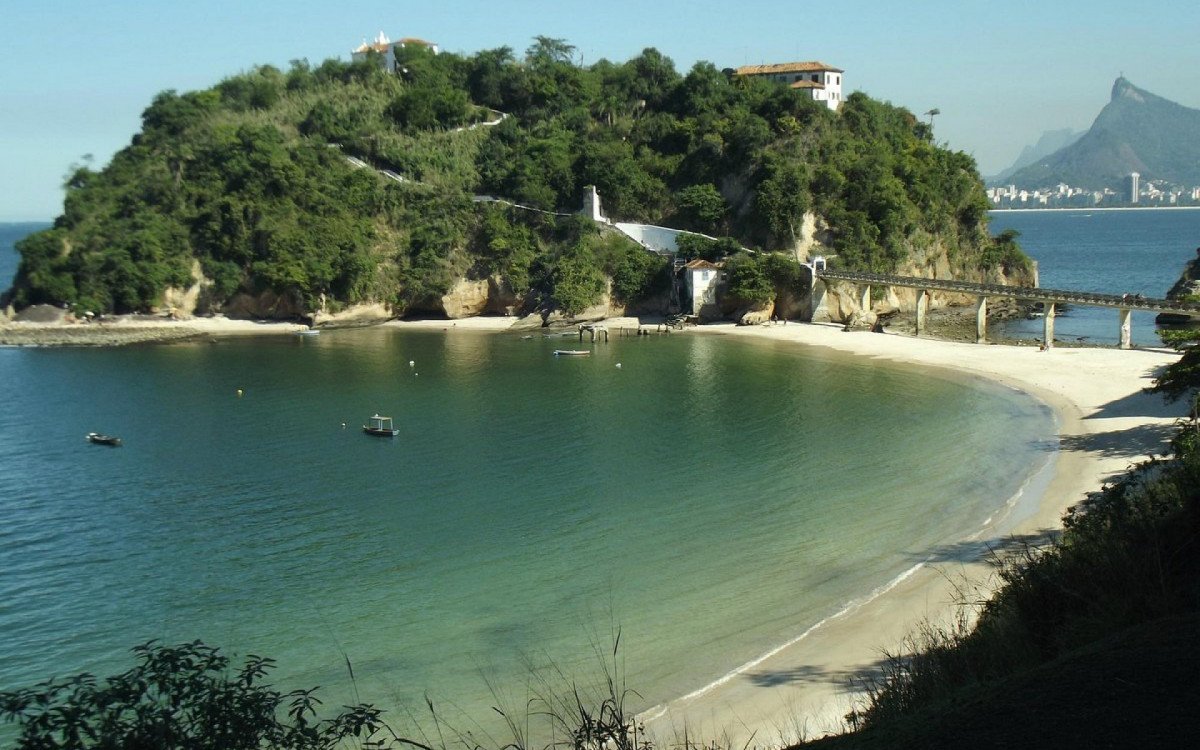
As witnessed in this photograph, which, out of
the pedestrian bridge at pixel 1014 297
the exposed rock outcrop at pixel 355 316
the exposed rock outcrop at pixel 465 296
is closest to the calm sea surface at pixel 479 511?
the pedestrian bridge at pixel 1014 297

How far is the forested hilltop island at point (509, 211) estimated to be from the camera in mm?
60750

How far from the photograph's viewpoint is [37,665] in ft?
55.1

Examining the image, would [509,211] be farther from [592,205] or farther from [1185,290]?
[1185,290]

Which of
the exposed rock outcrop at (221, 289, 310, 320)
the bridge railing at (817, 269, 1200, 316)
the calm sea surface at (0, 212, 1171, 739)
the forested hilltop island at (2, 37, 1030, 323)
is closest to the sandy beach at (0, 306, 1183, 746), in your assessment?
the calm sea surface at (0, 212, 1171, 739)

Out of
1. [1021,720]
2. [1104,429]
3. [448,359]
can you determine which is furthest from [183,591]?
[448,359]

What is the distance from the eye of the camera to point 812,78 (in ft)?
229

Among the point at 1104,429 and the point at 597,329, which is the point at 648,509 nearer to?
the point at 1104,429

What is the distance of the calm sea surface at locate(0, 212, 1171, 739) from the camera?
57.5 feet

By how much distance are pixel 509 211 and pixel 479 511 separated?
4341cm

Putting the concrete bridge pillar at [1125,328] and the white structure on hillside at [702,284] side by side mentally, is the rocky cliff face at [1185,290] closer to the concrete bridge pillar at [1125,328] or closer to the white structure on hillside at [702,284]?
the concrete bridge pillar at [1125,328]

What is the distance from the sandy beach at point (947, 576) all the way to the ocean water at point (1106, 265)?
36.6 ft

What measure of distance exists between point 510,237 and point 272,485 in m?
38.2

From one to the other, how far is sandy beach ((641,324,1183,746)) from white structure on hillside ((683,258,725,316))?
16981 millimetres

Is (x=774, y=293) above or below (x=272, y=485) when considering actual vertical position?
above
